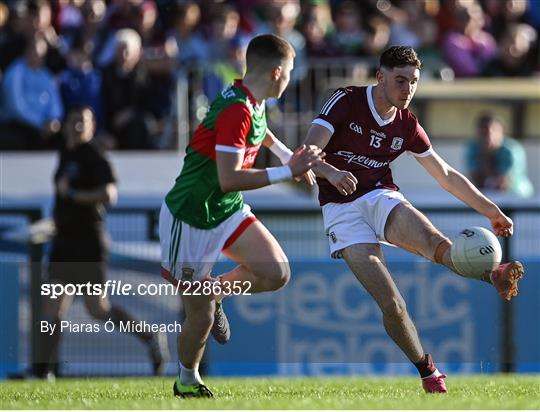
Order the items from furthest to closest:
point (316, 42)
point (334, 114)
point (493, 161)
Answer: point (316, 42) < point (493, 161) < point (334, 114)

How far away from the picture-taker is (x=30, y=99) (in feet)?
49.5

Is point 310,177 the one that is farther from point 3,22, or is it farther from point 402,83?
point 3,22

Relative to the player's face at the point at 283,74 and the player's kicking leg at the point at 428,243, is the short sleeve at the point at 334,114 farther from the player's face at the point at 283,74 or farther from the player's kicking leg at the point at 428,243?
the player's kicking leg at the point at 428,243

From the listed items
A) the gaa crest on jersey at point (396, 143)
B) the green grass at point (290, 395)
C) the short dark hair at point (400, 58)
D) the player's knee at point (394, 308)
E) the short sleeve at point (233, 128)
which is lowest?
the green grass at point (290, 395)

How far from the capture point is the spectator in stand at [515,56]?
1675 centimetres

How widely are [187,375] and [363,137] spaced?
77.8 inches

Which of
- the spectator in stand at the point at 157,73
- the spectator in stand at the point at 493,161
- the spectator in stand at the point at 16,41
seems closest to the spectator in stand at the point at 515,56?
the spectator in stand at the point at 493,161

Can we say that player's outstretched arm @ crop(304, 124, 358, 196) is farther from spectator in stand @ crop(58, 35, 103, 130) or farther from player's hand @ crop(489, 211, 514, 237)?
spectator in stand @ crop(58, 35, 103, 130)

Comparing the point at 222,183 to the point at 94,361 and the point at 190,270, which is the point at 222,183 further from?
the point at 94,361

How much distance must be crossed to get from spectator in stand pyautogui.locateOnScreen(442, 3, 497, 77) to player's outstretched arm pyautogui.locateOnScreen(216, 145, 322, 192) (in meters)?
9.18

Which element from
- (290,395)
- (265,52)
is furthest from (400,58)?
(290,395)

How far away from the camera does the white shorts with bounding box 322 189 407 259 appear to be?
852 centimetres

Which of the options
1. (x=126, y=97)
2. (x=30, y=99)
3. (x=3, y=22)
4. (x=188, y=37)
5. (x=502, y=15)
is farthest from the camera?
(x=502, y=15)

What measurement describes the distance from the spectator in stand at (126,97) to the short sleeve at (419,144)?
7.01 meters
